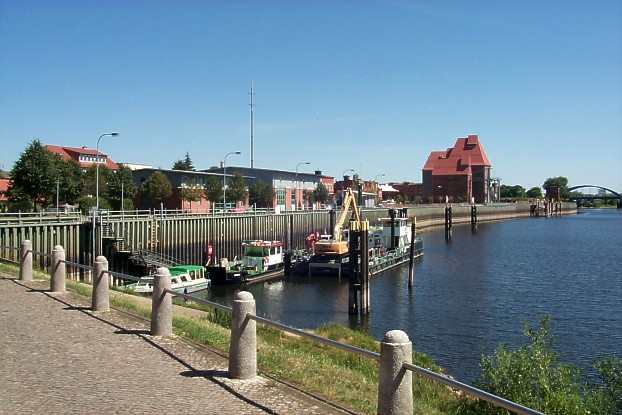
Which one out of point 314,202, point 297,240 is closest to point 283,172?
point 314,202

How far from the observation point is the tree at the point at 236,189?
10206 cm

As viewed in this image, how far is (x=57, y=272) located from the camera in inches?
742

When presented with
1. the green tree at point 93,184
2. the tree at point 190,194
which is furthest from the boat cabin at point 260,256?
the tree at point 190,194

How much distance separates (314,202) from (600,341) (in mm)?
104084

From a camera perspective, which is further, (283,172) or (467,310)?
(283,172)

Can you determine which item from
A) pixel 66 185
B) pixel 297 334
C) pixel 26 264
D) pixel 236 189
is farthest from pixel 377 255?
pixel 297 334

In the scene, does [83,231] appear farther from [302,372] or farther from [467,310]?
[302,372]

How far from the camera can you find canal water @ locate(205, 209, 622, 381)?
31.7m

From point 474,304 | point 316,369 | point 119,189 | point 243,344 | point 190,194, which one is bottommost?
point 474,304

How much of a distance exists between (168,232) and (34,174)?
55.2ft

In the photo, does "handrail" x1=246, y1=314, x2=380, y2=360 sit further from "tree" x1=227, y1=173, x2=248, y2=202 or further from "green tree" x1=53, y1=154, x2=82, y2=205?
"tree" x1=227, y1=173, x2=248, y2=202

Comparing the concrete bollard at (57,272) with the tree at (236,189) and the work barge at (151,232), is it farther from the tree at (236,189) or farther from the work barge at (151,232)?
the tree at (236,189)

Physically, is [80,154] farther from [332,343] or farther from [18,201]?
[332,343]

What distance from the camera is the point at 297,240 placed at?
287 feet
